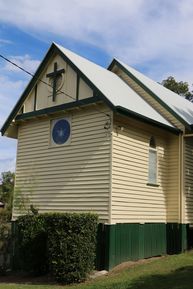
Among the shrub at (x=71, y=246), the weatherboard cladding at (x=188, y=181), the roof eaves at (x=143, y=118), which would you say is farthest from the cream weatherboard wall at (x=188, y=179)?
the shrub at (x=71, y=246)

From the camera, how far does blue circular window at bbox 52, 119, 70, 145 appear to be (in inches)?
699

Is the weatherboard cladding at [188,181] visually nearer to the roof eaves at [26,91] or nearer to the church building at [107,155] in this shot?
the church building at [107,155]

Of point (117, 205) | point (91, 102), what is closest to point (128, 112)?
point (91, 102)

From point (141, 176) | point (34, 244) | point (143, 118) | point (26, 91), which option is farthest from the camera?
point (26, 91)

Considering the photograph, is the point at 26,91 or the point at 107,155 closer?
the point at 107,155

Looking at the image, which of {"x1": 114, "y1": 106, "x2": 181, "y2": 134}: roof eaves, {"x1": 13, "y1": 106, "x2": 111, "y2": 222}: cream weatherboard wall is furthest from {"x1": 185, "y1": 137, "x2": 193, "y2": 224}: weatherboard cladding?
{"x1": 13, "y1": 106, "x2": 111, "y2": 222}: cream weatherboard wall

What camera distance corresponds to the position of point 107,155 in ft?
51.9

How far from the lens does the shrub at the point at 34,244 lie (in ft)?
51.7

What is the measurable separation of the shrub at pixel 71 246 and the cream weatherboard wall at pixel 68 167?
144 centimetres

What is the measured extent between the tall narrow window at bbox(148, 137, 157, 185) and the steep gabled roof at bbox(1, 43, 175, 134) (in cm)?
100

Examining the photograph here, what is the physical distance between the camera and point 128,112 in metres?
16.0

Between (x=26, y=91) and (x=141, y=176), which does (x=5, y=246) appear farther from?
(x=26, y=91)

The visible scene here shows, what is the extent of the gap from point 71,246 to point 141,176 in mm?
4556

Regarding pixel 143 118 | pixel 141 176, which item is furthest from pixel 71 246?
pixel 143 118
